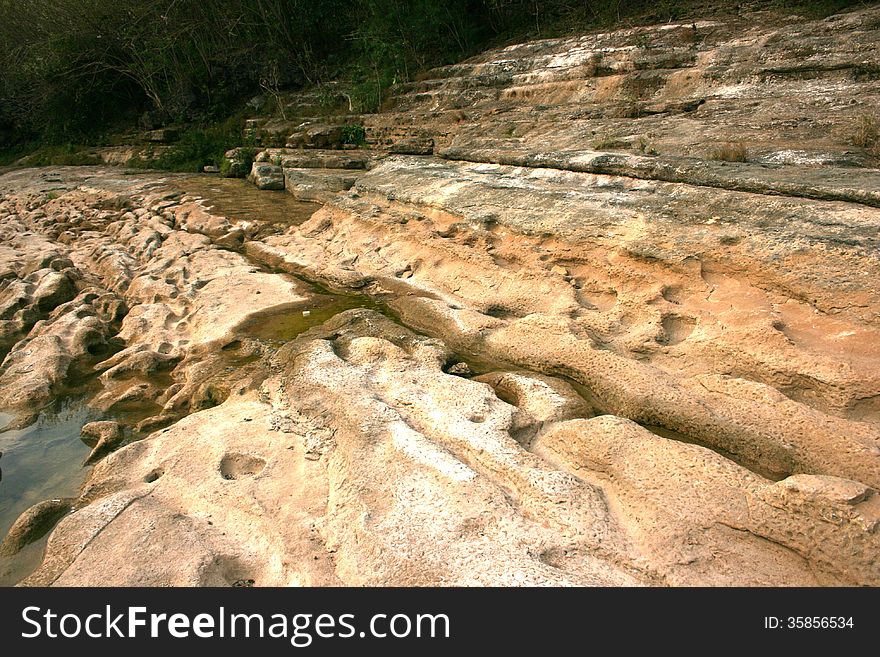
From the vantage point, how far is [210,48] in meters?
17.6

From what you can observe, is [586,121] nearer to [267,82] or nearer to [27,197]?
[27,197]

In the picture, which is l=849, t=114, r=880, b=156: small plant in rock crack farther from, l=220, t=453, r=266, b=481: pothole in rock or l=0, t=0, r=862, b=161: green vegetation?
l=0, t=0, r=862, b=161: green vegetation

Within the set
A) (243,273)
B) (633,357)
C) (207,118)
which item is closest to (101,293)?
(243,273)

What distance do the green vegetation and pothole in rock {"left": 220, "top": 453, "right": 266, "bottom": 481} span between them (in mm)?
11799

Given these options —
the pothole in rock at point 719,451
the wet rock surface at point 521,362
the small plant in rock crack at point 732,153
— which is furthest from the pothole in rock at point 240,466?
the small plant in rock crack at point 732,153

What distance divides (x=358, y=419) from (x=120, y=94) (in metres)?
21.6

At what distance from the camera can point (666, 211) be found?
4324mm

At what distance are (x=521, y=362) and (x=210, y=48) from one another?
1829 cm

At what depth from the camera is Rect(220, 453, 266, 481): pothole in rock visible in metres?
2.77

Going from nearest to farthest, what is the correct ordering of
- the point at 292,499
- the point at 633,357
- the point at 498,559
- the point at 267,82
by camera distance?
the point at 498,559, the point at 292,499, the point at 633,357, the point at 267,82

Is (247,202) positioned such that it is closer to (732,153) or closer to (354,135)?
(354,135)

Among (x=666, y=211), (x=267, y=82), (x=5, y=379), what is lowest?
(x=5, y=379)

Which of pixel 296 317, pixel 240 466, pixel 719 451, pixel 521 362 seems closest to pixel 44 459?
pixel 240 466

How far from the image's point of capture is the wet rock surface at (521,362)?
2.18 m
